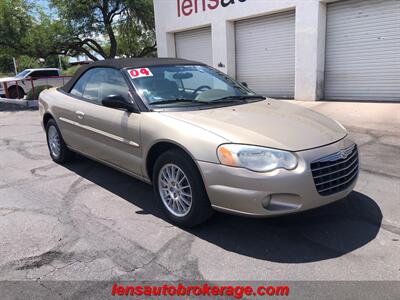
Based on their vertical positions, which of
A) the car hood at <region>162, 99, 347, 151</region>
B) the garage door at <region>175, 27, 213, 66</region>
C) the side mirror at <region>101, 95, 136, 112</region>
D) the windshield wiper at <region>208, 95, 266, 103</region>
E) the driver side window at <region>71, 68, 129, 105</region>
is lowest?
the car hood at <region>162, 99, 347, 151</region>

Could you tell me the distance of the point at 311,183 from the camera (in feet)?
10.2

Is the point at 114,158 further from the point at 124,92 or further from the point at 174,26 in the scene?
the point at 174,26

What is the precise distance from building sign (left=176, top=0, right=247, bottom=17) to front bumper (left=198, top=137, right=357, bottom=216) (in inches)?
447

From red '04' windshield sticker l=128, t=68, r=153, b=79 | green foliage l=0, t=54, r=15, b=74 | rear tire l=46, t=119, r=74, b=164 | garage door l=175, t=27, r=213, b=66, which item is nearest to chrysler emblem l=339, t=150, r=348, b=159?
red '04' windshield sticker l=128, t=68, r=153, b=79

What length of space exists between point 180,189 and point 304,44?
9278mm

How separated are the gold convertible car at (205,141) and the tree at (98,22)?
16.2 m

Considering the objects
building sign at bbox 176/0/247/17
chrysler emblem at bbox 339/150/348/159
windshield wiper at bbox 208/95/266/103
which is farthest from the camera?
building sign at bbox 176/0/247/17

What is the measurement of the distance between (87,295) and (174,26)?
14608 mm

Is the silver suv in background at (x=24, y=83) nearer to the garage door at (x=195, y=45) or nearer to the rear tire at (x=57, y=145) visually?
the garage door at (x=195, y=45)

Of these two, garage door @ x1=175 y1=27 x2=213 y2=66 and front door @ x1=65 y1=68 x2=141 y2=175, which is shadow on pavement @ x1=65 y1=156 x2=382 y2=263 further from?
garage door @ x1=175 y1=27 x2=213 y2=66

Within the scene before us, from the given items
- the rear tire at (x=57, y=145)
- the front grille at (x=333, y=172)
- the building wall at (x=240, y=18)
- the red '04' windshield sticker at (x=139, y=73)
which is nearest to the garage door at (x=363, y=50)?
the building wall at (x=240, y=18)

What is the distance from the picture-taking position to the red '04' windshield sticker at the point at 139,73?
14.0 ft

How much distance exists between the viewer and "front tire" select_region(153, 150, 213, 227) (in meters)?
3.36

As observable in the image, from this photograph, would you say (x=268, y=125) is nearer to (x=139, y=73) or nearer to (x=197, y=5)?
(x=139, y=73)
